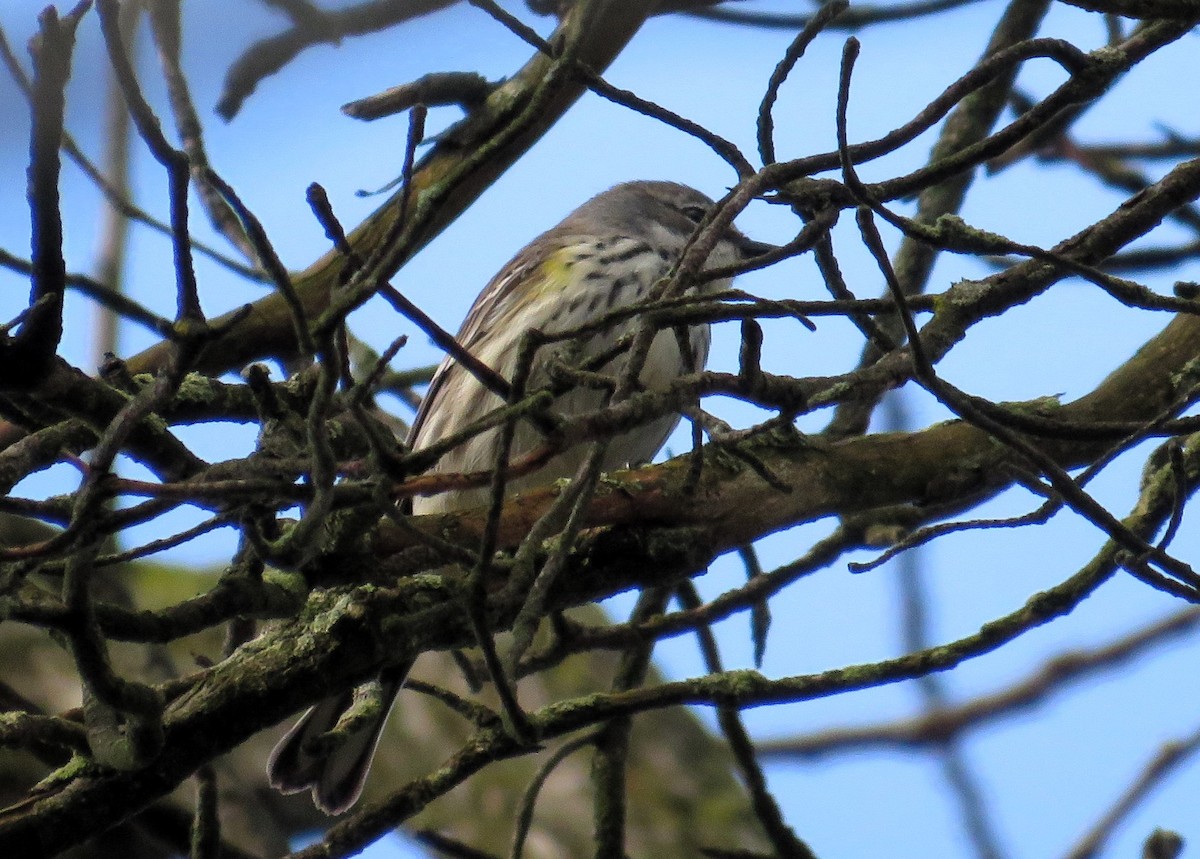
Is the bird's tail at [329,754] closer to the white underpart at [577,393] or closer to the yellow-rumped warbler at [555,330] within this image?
the yellow-rumped warbler at [555,330]

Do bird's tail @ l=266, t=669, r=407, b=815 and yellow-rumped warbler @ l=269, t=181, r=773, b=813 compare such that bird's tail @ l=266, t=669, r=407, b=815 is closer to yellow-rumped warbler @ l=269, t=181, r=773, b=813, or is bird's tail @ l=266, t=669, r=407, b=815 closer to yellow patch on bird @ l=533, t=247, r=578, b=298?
yellow-rumped warbler @ l=269, t=181, r=773, b=813

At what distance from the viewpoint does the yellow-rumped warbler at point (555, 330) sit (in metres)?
4.68

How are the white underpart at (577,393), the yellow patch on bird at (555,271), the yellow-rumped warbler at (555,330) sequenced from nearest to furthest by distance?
the yellow-rumped warbler at (555,330)
the white underpart at (577,393)
the yellow patch on bird at (555,271)

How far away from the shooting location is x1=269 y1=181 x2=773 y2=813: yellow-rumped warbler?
4.68 m

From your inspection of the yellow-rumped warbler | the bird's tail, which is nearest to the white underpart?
the yellow-rumped warbler

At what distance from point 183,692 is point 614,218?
4.51 metres

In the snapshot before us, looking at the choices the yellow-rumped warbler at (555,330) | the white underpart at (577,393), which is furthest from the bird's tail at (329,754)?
the white underpart at (577,393)

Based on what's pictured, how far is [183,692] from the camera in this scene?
3307mm

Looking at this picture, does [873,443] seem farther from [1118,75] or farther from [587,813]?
[587,813]

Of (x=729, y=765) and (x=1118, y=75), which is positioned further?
(x=729, y=765)

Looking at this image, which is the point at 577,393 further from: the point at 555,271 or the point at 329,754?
the point at 329,754

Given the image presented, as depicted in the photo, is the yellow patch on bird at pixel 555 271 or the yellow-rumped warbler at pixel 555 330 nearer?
the yellow-rumped warbler at pixel 555 330

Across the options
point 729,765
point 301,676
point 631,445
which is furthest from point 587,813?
point 301,676

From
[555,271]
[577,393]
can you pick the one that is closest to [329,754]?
[577,393]
